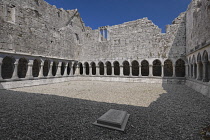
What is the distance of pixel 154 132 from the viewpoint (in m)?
2.49

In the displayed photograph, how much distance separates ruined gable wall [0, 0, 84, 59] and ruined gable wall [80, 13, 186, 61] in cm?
357

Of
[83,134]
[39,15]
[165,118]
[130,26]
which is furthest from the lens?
[130,26]

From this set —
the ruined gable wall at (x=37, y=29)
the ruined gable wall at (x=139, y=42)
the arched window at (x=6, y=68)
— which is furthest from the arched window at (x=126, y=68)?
the arched window at (x=6, y=68)

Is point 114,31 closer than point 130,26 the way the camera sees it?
No

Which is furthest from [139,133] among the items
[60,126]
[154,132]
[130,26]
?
[130,26]

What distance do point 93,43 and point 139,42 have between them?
7.19 m

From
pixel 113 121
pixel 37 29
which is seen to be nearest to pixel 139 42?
pixel 37 29

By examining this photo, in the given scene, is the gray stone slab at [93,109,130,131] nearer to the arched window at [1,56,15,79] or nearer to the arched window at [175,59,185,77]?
the arched window at [1,56,15,79]

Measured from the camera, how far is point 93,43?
17.5 meters

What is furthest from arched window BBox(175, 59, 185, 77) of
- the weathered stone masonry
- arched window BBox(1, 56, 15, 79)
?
arched window BBox(1, 56, 15, 79)

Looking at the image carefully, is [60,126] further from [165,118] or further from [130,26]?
[130,26]

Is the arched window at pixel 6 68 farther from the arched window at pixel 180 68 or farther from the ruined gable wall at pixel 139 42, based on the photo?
the arched window at pixel 180 68

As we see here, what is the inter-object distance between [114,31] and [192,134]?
15013 millimetres

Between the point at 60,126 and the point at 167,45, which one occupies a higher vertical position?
the point at 167,45
